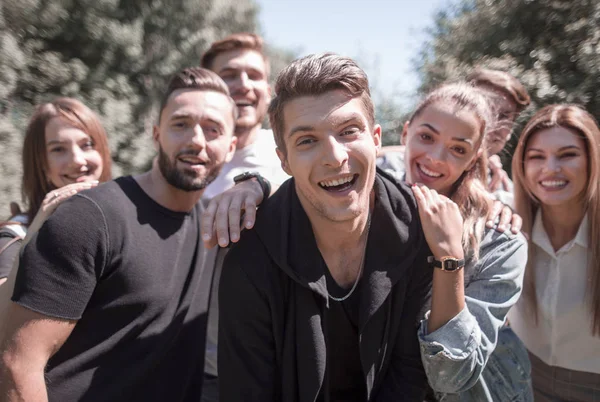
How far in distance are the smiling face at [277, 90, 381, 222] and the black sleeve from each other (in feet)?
5.56

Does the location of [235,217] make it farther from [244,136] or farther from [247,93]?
[247,93]

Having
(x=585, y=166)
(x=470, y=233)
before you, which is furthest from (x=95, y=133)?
(x=585, y=166)

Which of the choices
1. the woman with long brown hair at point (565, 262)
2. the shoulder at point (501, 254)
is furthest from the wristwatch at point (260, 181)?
the woman with long brown hair at point (565, 262)

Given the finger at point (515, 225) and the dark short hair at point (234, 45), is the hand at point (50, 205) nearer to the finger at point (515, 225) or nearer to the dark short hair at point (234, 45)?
the dark short hair at point (234, 45)

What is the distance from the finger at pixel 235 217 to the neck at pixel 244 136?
1.66 meters

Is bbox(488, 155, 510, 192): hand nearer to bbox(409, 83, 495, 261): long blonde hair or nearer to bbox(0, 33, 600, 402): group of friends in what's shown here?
bbox(0, 33, 600, 402): group of friends

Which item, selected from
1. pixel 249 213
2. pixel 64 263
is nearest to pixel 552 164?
pixel 249 213

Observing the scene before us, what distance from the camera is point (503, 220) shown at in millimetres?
2541

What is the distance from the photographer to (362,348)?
6.98 feet

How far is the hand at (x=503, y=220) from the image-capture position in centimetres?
249

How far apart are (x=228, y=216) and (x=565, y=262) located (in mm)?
2188

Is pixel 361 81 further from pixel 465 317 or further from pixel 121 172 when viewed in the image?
pixel 121 172

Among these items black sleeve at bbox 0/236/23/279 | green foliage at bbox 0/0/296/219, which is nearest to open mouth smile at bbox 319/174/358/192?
black sleeve at bbox 0/236/23/279

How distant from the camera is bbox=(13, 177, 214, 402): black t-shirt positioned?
2.21 m
